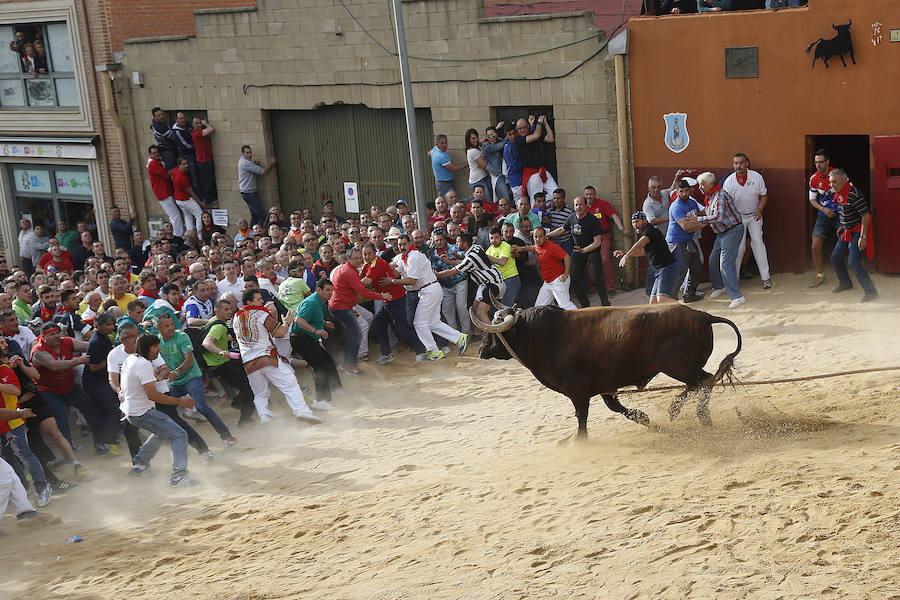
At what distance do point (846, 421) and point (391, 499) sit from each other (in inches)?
160

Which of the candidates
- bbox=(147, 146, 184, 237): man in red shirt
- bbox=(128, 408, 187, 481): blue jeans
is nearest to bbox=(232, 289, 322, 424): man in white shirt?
bbox=(128, 408, 187, 481): blue jeans

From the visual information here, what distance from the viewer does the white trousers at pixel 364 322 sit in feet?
45.3

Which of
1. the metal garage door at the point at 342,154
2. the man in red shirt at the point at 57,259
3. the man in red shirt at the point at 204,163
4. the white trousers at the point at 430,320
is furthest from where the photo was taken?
the man in red shirt at the point at 204,163

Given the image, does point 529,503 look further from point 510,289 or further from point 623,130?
point 623,130

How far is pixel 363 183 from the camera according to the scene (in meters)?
19.1

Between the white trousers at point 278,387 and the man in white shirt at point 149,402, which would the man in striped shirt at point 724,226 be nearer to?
the white trousers at point 278,387

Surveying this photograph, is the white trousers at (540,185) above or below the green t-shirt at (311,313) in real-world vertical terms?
above

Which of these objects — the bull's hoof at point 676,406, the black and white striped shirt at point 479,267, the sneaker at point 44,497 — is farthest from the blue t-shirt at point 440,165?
the sneaker at point 44,497

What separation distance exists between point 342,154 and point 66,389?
9.01 meters

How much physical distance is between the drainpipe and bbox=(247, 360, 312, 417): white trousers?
5797 mm

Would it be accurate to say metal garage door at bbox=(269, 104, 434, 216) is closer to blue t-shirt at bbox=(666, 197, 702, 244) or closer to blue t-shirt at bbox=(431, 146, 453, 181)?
blue t-shirt at bbox=(431, 146, 453, 181)

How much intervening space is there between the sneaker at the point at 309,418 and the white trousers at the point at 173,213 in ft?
32.6

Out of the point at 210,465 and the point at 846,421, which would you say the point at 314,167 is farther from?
the point at 846,421

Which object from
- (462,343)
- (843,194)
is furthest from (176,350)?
(843,194)
